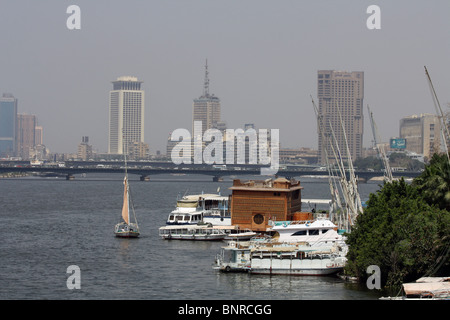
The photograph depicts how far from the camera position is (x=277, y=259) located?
50938 millimetres

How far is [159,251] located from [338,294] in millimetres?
21986

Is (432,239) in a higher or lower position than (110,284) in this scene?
higher

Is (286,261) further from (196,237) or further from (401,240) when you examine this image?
(196,237)

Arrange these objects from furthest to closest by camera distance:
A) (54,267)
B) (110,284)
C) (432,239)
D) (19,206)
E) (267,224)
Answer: (19,206), (267,224), (54,267), (110,284), (432,239)

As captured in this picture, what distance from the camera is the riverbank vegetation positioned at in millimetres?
→ 43312

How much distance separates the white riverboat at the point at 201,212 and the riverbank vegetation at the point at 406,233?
27857mm

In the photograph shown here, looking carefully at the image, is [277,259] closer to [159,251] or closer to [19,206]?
[159,251]

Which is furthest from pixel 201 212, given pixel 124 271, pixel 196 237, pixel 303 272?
pixel 303 272

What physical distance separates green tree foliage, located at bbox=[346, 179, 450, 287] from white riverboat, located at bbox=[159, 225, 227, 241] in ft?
78.7

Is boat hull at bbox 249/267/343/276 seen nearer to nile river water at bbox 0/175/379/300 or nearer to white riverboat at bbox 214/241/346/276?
white riverboat at bbox 214/241/346/276

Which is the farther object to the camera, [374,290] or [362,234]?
[362,234]

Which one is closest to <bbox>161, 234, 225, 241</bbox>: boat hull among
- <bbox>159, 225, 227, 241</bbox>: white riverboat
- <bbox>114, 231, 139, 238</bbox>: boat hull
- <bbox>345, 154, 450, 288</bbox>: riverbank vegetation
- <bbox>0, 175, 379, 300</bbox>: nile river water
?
<bbox>159, 225, 227, 241</bbox>: white riverboat
